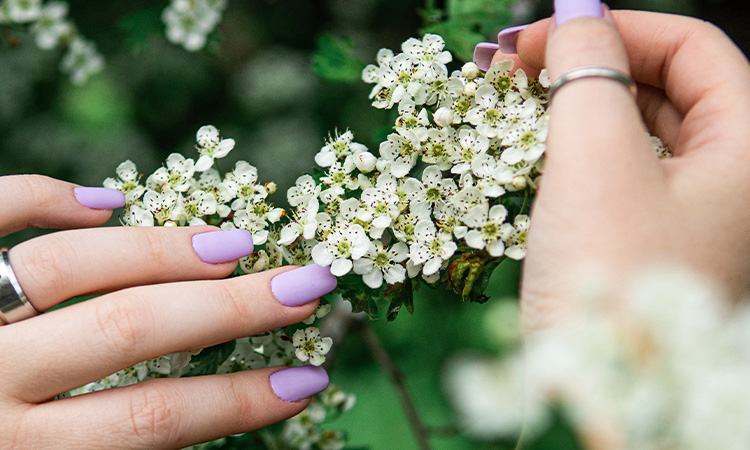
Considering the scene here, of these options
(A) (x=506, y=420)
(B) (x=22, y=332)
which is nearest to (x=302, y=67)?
(B) (x=22, y=332)

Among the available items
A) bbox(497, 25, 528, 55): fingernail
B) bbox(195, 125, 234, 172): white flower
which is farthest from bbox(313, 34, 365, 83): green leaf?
bbox(497, 25, 528, 55): fingernail

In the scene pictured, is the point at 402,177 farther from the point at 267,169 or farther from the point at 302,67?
the point at 302,67

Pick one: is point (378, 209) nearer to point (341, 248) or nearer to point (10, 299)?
point (341, 248)

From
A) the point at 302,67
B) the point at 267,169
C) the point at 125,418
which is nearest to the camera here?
the point at 125,418

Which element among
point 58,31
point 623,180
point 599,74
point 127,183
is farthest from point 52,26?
point 623,180

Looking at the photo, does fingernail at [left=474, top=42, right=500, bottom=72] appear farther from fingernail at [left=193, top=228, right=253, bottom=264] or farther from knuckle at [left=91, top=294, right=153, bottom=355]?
knuckle at [left=91, top=294, right=153, bottom=355]
